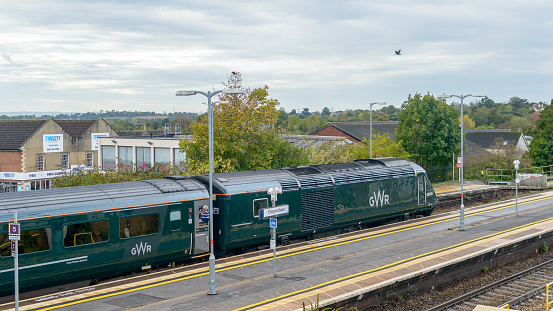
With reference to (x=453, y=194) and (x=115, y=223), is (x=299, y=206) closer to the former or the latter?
(x=115, y=223)

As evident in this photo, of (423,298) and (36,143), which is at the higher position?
(36,143)

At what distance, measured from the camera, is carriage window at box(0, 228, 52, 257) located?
1720 centimetres

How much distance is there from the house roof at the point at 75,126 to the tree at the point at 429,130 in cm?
4512

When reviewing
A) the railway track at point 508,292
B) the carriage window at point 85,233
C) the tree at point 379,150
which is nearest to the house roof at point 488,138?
the tree at point 379,150

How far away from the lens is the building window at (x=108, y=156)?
6365 cm

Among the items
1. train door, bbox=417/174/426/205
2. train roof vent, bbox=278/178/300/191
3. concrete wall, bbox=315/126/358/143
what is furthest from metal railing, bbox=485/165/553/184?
train roof vent, bbox=278/178/300/191

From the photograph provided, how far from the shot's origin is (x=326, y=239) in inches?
1118

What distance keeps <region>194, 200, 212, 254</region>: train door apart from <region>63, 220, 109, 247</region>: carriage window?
4.15 meters

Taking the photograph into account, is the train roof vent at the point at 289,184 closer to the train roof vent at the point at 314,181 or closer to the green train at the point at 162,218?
the green train at the point at 162,218

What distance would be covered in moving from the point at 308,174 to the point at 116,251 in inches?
450

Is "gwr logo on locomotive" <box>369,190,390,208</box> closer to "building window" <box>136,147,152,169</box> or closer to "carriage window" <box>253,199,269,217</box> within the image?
"carriage window" <box>253,199,269,217</box>

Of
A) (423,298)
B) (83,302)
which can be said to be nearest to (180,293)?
(83,302)

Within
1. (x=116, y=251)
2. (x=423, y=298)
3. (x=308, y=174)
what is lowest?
(x=423, y=298)

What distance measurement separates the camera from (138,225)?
20875 millimetres
